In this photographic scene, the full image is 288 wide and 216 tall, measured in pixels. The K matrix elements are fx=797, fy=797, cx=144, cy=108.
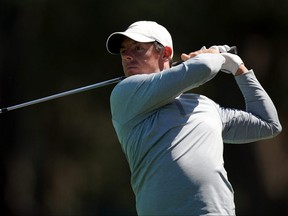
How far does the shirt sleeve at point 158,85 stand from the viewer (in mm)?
2084

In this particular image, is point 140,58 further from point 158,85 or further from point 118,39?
point 158,85

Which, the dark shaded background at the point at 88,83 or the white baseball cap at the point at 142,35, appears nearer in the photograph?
the white baseball cap at the point at 142,35

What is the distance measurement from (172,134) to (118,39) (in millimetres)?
394

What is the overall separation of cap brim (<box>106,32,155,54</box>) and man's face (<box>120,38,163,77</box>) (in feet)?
0.08

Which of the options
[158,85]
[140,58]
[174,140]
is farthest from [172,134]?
[140,58]

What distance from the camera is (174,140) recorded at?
6.85ft

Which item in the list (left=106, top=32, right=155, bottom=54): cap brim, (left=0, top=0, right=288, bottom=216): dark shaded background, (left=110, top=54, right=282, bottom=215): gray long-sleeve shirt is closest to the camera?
(left=110, top=54, right=282, bottom=215): gray long-sleeve shirt

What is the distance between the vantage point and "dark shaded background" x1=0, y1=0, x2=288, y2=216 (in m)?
5.57

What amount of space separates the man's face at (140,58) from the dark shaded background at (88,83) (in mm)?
3225

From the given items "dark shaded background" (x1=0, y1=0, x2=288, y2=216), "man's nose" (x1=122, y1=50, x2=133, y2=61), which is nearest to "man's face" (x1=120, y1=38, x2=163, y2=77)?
"man's nose" (x1=122, y1=50, x2=133, y2=61)

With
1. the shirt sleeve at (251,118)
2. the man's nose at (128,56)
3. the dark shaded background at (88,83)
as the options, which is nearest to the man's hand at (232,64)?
the shirt sleeve at (251,118)

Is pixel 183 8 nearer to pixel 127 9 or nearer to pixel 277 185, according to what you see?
pixel 127 9

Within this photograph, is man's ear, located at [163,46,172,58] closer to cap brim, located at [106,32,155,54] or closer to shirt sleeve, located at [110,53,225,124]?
cap brim, located at [106,32,155,54]

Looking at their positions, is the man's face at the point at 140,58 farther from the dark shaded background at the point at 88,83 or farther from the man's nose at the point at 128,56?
the dark shaded background at the point at 88,83
